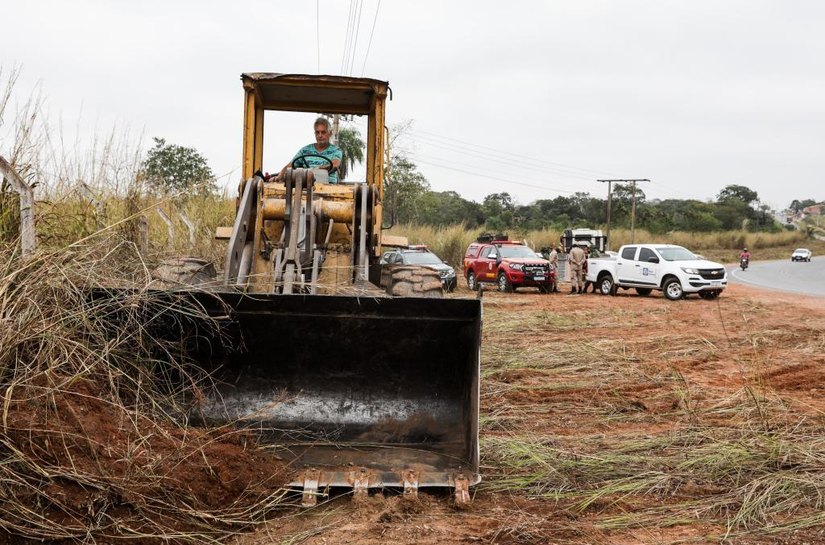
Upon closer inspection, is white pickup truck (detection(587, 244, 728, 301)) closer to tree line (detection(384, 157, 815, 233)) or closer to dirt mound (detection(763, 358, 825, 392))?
dirt mound (detection(763, 358, 825, 392))

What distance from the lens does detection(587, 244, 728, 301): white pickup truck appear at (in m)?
22.0

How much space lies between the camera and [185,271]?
6.23 metres

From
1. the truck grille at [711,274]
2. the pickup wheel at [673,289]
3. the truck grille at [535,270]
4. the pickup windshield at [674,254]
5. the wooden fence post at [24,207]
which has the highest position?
the wooden fence post at [24,207]

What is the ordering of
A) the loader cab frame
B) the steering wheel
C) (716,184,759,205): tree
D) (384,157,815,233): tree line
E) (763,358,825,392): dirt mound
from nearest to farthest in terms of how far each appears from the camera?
the loader cab frame, the steering wheel, (763,358,825,392): dirt mound, (384,157,815,233): tree line, (716,184,759,205): tree

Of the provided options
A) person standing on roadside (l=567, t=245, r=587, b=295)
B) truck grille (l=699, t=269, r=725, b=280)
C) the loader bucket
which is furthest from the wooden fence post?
person standing on roadside (l=567, t=245, r=587, b=295)

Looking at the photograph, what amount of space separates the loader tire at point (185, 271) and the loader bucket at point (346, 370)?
48cm

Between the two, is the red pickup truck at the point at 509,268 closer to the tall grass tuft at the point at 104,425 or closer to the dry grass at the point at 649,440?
the dry grass at the point at 649,440

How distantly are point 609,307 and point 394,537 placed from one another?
15.0m

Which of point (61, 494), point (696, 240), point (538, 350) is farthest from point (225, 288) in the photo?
point (696, 240)

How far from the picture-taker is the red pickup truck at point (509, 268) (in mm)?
24875

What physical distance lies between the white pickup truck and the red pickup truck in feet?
5.31

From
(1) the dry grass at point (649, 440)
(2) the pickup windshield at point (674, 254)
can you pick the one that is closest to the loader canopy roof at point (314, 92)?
(1) the dry grass at point (649, 440)

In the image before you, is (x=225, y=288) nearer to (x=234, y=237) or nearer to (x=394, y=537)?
(x=234, y=237)

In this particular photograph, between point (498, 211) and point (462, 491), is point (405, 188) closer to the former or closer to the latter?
point (498, 211)
